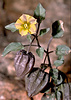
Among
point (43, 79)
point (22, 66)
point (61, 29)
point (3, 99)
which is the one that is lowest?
point (3, 99)

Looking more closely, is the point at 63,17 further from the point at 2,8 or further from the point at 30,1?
the point at 2,8

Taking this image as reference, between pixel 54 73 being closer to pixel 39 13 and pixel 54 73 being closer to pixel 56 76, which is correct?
pixel 56 76

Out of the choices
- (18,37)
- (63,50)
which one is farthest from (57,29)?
(18,37)

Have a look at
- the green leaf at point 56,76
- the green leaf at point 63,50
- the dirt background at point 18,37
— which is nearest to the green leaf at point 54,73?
the green leaf at point 56,76

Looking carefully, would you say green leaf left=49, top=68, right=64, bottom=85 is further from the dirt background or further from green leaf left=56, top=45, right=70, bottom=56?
the dirt background

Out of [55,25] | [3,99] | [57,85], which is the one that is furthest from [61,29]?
[3,99]
